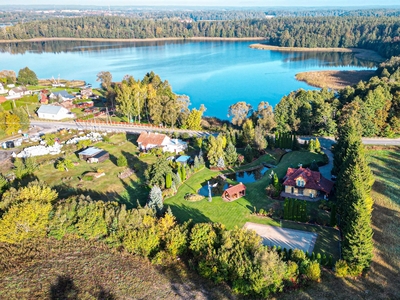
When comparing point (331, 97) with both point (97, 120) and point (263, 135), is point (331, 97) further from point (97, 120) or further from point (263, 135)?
point (97, 120)

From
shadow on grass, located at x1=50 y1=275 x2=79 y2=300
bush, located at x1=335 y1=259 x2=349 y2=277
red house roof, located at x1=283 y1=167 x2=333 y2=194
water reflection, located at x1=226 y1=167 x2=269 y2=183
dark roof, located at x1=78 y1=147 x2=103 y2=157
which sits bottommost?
water reflection, located at x1=226 y1=167 x2=269 y2=183

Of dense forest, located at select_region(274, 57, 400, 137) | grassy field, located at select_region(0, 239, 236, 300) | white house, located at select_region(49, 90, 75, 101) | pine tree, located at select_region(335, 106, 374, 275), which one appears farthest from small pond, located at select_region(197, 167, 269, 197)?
white house, located at select_region(49, 90, 75, 101)

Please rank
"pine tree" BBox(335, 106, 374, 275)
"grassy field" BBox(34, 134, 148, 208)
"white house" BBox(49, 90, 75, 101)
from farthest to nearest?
"white house" BBox(49, 90, 75, 101)
"grassy field" BBox(34, 134, 148, 208)
"pine tree" BBox(335, 106, 374, 275)

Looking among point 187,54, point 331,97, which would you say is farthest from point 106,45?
point 331,97

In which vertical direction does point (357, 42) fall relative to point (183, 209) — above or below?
above

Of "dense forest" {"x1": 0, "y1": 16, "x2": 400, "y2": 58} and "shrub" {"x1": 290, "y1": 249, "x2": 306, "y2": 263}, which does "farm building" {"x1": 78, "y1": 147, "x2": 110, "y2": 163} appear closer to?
"shrub" {"x1": 290, "y1": 249, "x2": 306, "y2": 263}

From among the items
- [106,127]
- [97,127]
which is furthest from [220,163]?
[97,127]

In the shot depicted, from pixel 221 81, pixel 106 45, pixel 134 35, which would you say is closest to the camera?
pixel 221 81

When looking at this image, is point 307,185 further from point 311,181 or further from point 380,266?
point 380,266
